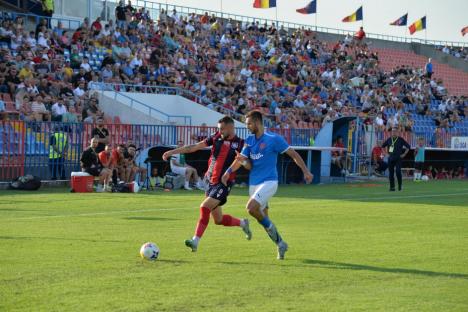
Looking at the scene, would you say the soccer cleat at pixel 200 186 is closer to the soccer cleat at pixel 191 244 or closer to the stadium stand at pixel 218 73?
the stadium stand at pixel 218 73

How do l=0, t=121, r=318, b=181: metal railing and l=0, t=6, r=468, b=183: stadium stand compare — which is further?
l=0, t=6, r=468, b=183: stadium stand

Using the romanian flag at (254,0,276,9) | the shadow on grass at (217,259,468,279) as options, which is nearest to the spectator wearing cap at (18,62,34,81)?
the shadow on grass at (217,259,468,279)

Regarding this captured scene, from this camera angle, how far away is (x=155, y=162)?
27781 millimetres

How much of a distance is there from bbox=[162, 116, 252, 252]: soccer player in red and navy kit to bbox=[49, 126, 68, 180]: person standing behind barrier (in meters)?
13.8

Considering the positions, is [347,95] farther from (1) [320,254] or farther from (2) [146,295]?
(2) [146,295]

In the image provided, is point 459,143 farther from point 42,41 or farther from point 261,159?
point 261,159

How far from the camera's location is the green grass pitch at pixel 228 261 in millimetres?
8453

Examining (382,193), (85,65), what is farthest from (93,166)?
(382,193)

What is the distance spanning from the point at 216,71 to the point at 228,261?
27.4m

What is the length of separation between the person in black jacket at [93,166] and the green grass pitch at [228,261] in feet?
15.1

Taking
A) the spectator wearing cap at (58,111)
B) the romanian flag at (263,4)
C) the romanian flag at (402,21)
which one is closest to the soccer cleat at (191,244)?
the spectator wearing cap at (58,111)

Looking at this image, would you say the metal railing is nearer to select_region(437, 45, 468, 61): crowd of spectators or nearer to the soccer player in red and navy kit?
the soccer player in red and navy kit

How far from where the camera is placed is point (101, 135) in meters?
26.5

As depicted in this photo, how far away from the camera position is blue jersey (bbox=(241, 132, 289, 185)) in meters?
11.9
